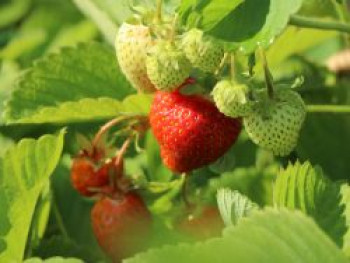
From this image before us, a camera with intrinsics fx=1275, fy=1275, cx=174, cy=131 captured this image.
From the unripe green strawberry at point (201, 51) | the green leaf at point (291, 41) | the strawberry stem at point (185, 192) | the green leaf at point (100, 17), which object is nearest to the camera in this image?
the unripe green strawberry at point (201, 51)

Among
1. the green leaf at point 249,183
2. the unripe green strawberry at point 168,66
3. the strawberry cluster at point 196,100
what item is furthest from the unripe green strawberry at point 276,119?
the green leaf at point 249,183

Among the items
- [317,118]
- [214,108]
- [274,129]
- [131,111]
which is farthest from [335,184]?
[317,118]

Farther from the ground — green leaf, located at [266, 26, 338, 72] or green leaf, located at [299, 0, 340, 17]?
green leaf, located at [299, 0, 340, 17]

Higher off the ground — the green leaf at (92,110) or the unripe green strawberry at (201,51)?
the unripe green strawberry at (201,51)

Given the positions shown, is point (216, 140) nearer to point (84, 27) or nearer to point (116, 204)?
point (116, 204)

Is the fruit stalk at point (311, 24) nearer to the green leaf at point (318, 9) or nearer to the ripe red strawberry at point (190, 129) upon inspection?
the ripe red strawberry at point (190, 129)

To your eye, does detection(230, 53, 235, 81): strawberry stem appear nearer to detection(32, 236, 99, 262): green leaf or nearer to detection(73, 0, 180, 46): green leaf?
detection(73, 0, 180, 46): green leaf

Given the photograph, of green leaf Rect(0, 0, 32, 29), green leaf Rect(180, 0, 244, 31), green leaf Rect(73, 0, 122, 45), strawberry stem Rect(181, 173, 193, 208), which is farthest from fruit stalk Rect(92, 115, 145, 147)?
green leaf Rect(0, 0, 32, 29)

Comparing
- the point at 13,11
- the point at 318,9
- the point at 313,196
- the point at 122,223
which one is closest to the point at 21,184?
the point at 122,223
